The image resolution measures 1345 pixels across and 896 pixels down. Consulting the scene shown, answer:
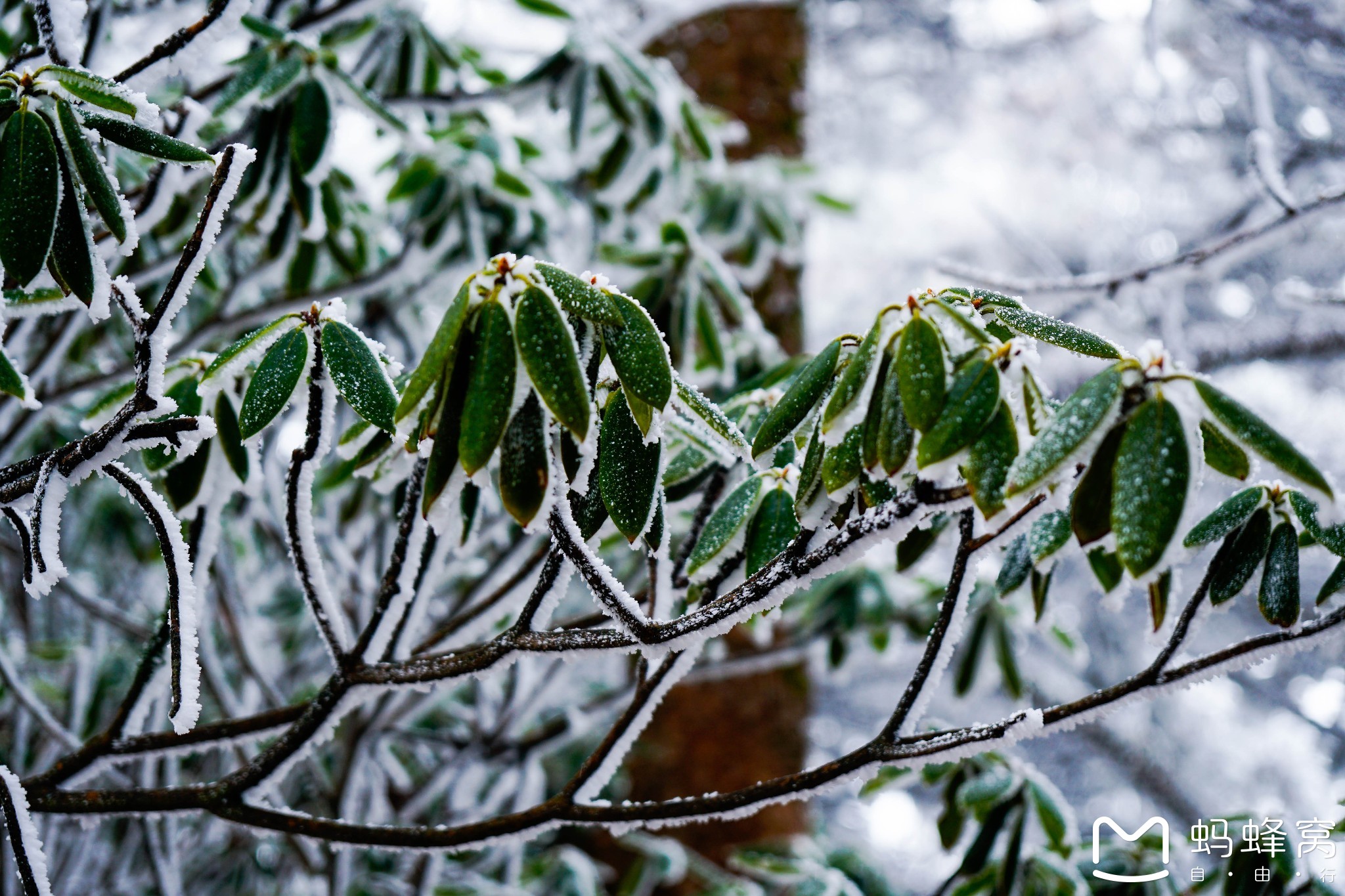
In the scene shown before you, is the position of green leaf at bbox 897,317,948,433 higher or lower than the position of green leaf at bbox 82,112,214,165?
lower

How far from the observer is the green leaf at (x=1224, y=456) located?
1.85ft

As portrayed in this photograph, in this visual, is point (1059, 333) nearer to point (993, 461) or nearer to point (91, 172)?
point (993, 461)

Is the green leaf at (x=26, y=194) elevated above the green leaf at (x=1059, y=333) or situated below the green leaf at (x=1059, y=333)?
above

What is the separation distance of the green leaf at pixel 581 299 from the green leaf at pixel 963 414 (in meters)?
0.20

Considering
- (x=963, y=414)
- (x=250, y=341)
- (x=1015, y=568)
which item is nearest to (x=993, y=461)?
(x=963, y=414)

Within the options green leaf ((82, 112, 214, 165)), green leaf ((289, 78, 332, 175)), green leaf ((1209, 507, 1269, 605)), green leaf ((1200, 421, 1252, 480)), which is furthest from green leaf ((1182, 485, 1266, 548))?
green leaf ((289, 78, 332, 175))

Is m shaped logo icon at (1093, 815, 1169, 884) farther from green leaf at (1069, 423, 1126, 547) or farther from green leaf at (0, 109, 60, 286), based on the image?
green leaf at (0, 109, 60, 286)

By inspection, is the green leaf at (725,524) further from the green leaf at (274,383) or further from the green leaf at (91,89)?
the green leaf at (91,89)

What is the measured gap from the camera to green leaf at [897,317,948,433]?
50 centimetres

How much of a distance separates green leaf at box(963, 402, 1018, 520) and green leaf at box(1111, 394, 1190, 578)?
56mm

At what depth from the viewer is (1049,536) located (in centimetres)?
69

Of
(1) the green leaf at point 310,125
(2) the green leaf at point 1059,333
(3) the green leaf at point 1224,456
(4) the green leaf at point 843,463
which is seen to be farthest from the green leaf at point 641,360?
(1) the green leaf at point 310,125

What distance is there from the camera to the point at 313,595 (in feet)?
2.31

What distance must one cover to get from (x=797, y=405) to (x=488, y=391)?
0.20 meters
